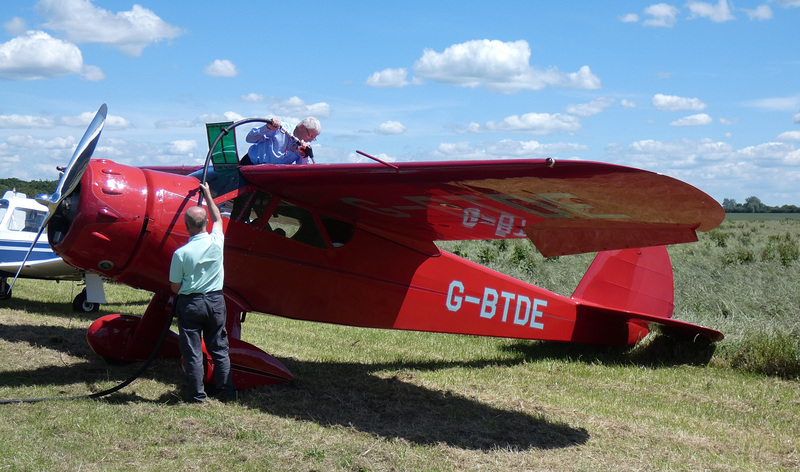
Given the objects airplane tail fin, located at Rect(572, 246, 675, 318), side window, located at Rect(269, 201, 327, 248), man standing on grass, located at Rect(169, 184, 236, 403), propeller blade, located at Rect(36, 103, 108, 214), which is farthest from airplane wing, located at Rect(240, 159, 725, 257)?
airplane tail fin, located at Rect(572, 246, 675, 318)

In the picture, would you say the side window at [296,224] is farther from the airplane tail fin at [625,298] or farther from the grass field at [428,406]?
the airplane tail fin at [625,298]

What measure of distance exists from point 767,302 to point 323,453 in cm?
876

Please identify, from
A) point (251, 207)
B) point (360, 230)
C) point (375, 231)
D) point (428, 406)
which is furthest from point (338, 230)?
point (428, 406)

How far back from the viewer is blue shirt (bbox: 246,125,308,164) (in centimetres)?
639

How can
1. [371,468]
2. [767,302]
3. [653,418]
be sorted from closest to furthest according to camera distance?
1. [371,468]
2. [653,418]
3. [767,302]

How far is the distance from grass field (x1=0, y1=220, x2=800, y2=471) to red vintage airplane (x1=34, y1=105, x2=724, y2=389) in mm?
578

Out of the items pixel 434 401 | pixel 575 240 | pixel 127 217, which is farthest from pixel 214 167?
pixel 575 240

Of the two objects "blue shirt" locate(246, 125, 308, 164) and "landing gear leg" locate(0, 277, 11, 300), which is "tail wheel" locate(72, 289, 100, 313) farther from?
"blue shirt" locate(246, 125, 308, 164)

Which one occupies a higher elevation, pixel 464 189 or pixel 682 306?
pixel 464 189

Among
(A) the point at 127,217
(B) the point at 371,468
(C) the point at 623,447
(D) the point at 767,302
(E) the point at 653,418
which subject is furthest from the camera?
(D) the point at 767,302

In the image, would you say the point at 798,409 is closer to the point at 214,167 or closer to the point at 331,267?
the point at 331,267

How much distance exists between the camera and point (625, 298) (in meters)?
8.70

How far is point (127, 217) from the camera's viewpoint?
5426mm

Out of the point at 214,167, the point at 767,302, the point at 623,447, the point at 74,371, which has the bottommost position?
the point at 74,371
